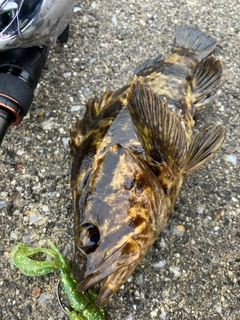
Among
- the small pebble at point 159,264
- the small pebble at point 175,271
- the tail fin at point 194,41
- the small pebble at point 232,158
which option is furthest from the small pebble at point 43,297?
the tail fin at point 194,41

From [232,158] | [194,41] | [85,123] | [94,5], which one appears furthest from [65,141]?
[94,5]

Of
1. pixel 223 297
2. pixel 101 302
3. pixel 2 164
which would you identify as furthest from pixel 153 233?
pixel 2 164

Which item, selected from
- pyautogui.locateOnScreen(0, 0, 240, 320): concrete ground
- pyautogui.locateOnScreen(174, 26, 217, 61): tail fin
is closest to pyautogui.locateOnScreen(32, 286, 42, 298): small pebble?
pyautogui.locateOnScreen(0, 0, 240, 320): concrete ground

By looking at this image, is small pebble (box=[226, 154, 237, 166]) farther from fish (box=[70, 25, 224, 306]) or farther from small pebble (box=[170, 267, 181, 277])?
small pebble (box=[170, 267, 181, 277])

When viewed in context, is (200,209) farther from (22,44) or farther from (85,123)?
(22,44)

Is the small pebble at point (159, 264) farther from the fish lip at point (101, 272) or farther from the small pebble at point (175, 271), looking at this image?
the fish lip at point (101, 272)

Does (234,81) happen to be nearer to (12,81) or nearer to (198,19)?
(198,19)
